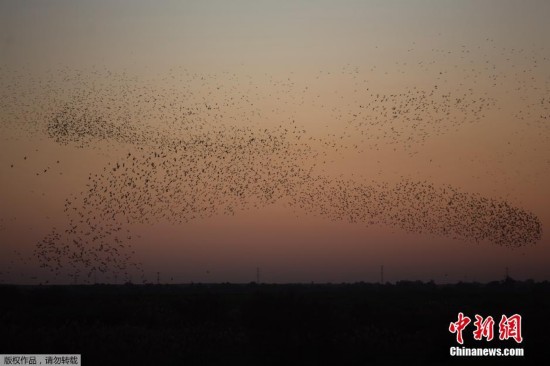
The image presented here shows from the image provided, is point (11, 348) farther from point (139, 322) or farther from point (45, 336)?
point (139, 322)

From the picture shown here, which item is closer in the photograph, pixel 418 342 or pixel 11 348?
pixel 11 348

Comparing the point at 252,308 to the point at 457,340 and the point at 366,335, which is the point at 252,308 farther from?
the point at 457,340

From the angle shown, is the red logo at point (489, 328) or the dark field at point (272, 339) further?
the red logo at point (489, 328)

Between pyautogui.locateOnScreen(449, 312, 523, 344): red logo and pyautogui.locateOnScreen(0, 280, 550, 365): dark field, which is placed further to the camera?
pyautogui.locateOnScreen(449, 312, 523, 344): red logo

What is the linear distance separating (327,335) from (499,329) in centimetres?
875

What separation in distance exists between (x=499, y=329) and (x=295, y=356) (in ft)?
34.6

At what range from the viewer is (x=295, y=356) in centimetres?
3931

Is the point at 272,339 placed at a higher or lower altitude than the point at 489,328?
lower

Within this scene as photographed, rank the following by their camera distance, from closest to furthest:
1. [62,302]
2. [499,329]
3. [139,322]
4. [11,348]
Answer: [11,348], [499,329], [139,322], [62,302]

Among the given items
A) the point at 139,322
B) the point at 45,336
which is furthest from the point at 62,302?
the point at 45,336

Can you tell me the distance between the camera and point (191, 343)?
4072cm

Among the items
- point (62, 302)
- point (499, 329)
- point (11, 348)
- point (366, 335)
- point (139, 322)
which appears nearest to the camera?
point (11, 348)

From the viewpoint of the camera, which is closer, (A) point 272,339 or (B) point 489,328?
(B) point 489,328

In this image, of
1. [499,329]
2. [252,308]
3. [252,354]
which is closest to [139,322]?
[252,308]
